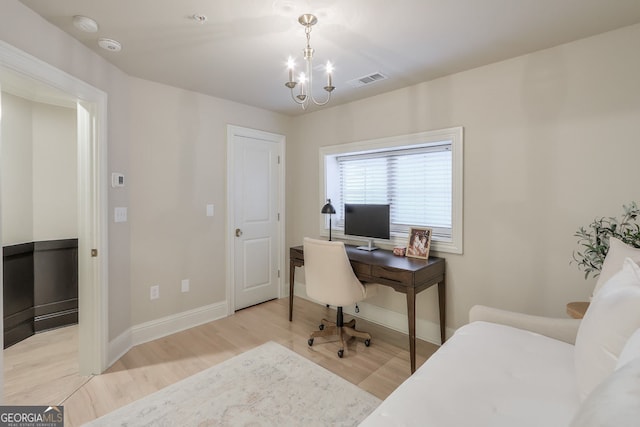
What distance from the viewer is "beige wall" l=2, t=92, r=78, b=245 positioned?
2.65 m

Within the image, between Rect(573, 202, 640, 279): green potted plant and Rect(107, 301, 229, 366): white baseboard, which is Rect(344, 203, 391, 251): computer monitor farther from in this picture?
Rect(107, 301, 229, 366): white baseboard

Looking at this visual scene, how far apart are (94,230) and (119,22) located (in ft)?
4.69

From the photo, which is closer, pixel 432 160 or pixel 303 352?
pixel 303 352

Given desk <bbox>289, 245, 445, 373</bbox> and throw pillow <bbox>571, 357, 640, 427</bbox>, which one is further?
desk <bbox>289, 245, 445, 373</bbox>

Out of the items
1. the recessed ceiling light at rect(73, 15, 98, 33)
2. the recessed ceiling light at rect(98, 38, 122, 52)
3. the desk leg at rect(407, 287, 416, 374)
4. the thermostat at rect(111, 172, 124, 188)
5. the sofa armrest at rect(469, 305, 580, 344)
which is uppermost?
the recessed ceiling light at rect(98, 38, 122, 52)

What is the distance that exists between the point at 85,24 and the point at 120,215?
138cm

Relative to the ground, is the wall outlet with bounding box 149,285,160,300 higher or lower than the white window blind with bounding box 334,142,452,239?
lower

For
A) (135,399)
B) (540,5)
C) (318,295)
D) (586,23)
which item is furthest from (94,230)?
(586,23)

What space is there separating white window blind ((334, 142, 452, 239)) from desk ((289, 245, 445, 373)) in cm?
44

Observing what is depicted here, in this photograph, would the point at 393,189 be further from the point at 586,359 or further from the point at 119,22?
the point at 119,22

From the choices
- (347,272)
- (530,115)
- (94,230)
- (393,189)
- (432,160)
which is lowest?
(347,272)

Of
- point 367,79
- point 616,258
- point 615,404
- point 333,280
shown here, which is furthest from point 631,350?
point 367,79

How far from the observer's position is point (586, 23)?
1818 mm

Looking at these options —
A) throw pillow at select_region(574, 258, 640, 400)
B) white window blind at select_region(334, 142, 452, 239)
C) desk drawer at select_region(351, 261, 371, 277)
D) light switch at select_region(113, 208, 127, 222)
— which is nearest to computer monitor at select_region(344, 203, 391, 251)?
white window blind at select_region(334, 142, 452, 239)
